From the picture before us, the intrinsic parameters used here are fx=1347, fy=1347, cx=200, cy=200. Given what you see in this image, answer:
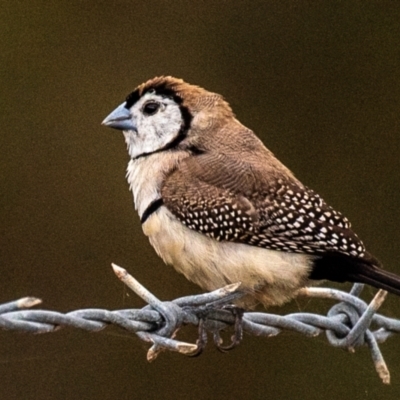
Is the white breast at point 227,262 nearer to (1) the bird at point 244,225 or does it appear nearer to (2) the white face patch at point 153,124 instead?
(1) the bird at point 244,225

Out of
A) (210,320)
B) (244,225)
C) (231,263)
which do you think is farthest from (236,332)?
(244,225)

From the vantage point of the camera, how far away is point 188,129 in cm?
561

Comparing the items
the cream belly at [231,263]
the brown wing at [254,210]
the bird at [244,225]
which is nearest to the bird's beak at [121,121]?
the bird at [244,225]

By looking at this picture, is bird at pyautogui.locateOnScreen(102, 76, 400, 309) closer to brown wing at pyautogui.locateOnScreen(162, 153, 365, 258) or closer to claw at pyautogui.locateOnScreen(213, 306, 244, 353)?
brown wing at pyautogui.locateOnScreen(162, 153, 365, 258)

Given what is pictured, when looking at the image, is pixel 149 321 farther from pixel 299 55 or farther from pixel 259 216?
pixel 299 55

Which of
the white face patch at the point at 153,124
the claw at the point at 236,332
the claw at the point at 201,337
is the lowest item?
the claw at the point at 236,332

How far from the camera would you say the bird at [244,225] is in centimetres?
493

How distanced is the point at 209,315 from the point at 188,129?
1109 millimetres

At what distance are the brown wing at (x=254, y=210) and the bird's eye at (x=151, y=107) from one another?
0.51 meters

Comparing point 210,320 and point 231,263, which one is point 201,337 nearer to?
point 210,320

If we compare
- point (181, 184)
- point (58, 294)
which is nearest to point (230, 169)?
point (181, 184)

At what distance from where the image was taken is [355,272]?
4863 mm

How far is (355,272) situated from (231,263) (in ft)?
1.53

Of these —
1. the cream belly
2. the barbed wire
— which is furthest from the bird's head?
the barbed wire
